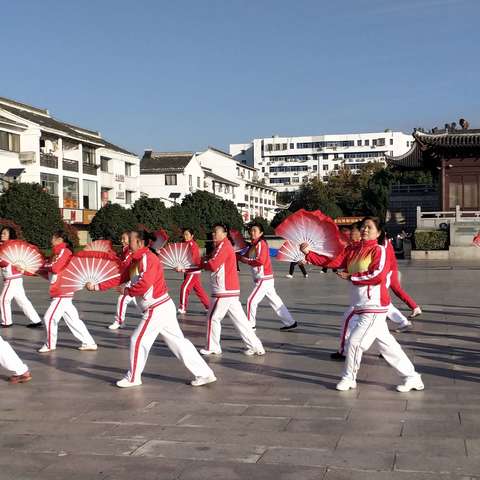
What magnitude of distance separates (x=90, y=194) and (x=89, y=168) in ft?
6.15

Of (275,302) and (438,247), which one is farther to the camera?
(438,247)

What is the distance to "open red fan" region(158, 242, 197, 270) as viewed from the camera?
33.9 feet

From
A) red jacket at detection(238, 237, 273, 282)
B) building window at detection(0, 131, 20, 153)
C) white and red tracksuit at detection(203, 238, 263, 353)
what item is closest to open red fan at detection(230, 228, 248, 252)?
red jacket at detection(238, 237, 273, 282)

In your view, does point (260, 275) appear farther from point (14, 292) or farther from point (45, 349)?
point (14, 292)

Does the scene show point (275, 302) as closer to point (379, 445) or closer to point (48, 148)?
point (379, 445)

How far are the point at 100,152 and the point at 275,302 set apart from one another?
1695 inches

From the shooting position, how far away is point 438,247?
37.2 m

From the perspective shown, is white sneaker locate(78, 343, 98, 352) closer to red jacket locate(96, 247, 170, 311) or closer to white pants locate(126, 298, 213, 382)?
white pants locate(126, 298, 213, 382)

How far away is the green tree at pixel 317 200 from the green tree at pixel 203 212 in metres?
9.52

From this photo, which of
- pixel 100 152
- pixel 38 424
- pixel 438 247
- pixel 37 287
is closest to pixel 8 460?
pixel 38 424

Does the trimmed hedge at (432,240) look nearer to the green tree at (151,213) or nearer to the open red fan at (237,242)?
the green tree at (151,213)

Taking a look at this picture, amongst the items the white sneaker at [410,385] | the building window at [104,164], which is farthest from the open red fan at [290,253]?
the building window at [104,164]

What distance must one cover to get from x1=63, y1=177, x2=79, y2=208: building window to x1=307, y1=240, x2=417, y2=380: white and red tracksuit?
133ft

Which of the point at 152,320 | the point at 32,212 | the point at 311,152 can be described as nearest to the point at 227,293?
the point at 152,320
